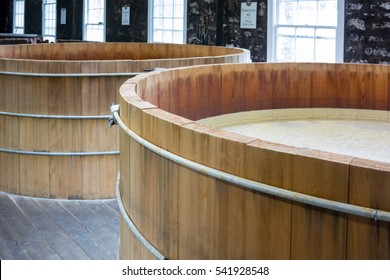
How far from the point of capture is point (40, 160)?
13.6 feet

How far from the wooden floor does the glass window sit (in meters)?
11.5

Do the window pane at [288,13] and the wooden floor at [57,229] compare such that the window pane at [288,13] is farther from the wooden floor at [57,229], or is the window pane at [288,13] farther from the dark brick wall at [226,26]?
the wooden floor at [57,229]

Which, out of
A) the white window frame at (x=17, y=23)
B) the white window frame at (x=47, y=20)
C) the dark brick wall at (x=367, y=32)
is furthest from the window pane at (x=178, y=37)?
the white window frame at (x=17, y=23)

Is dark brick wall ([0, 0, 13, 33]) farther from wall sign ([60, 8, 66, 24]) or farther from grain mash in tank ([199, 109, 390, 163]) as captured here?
grain mash in tank ([199, 109, 390, 163])

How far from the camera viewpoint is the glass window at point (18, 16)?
14.8m

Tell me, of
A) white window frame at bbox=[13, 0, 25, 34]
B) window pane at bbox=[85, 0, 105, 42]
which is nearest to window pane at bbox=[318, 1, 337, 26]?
window pane at bbox=[85, 0, 105, 42]

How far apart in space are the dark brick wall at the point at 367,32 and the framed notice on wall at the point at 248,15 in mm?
1622

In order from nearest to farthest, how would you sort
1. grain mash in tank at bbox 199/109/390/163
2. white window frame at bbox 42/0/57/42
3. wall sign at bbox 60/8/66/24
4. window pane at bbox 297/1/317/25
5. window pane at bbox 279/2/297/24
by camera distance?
grain mash in tank at bbox 199/109/390/163
window pane at bbox 297/1/317/25
window pane at bbox 279/2/297/24
wall sign at bbox 60/8/66/24
white window frame at bbox 42/0/57/42

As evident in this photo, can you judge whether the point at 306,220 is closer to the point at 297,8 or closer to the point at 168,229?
the point at 168,229

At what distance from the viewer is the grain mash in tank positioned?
2.43 meters

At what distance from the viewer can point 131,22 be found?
10.7 meters

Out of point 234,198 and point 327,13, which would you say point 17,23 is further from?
point 234,198

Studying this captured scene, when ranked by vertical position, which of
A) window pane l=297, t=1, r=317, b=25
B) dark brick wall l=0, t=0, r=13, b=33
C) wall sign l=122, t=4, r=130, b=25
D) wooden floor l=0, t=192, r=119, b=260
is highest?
dark brick wall l=0, t=0, r=13, b=33

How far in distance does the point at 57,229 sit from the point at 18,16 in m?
12.7
